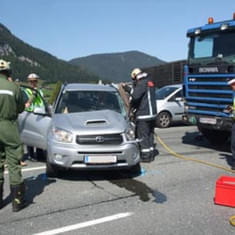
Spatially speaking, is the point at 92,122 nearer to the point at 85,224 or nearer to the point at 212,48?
the point at 85,224

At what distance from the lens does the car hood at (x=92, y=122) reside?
235 inches

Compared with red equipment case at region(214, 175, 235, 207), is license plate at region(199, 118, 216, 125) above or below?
above

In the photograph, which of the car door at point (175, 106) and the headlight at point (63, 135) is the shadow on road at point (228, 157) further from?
the car door at point (175, 106)

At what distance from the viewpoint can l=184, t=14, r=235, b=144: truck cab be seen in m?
8.37

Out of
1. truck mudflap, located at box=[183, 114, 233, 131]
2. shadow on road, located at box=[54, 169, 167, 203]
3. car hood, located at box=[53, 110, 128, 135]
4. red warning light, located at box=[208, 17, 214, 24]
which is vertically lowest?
shadow on road, located at box=[54, 169, 167, 203]

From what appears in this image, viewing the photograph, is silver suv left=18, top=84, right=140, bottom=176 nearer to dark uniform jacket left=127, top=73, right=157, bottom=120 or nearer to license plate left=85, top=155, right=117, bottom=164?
license plate left=85, top=155, right=117, bottom=164

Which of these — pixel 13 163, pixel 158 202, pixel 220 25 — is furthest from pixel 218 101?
pixel 13 163

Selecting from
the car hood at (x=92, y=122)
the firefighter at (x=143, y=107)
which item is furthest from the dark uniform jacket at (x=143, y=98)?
the car hood at (x=92, y=122)

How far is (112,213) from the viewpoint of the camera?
4633 millimetres

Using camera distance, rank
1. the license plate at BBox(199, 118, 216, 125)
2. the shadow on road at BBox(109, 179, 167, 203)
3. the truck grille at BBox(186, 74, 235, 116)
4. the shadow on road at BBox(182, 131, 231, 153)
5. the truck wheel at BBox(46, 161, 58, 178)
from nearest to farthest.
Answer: the shadow on road at BBox(109, 179, 167, 203), the truck wheel at BBox(46, 161, 58, 178), the truck grille at BBox(186, 74, 235, 116), the license plate at BBox(199, 118, 216, 125), the shadow on road at BBox(182, 131, 231, 153)

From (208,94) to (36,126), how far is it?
445 centimetres

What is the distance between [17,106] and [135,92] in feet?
10.4

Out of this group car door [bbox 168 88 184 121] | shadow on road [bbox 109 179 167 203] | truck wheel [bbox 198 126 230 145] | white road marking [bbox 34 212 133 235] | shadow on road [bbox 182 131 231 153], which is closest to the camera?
white road marking [bbox 34 212 133 235]

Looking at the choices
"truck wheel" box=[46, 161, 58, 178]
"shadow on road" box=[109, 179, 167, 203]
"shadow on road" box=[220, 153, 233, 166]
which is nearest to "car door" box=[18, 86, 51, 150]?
"truck wheel" box=[46, 161, 58, 178]
